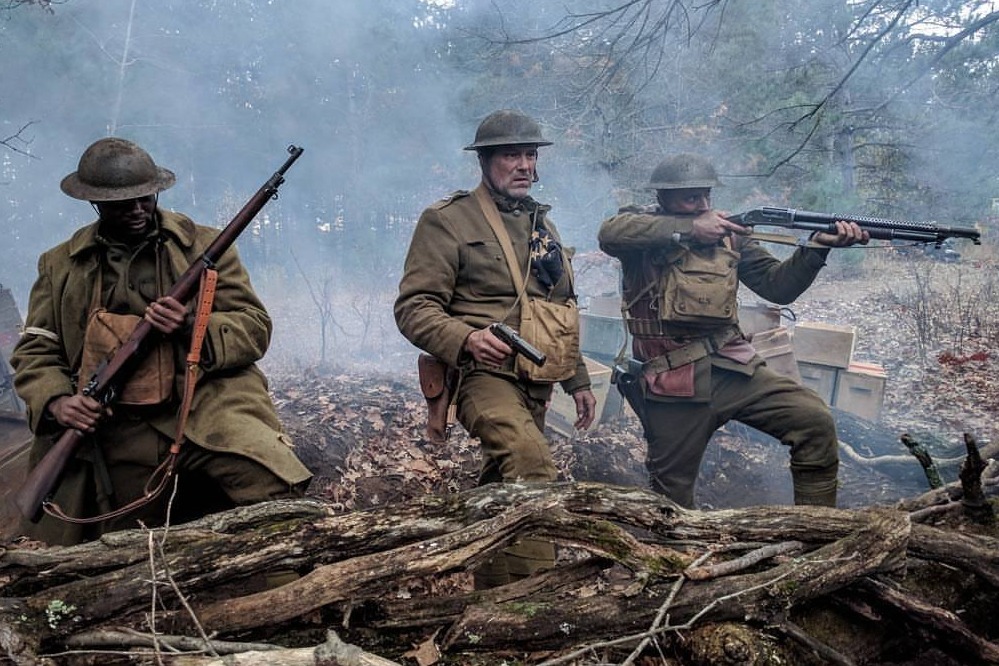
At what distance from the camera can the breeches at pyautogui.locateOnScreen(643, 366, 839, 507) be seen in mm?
4059

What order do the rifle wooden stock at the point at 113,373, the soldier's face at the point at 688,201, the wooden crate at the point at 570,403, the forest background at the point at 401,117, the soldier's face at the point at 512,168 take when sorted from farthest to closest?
the forest background at the point at 401,117
the wooden crate at the point at 570,403
the soldier's face at the point at 688,201
the soldier's face at the point at 512,168
the rifle wooden stock at the point at 113,373

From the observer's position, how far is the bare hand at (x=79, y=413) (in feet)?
9.90

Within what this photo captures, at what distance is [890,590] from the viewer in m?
2.10

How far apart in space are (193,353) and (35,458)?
3.42 ft

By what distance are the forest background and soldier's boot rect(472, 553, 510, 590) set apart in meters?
8.99

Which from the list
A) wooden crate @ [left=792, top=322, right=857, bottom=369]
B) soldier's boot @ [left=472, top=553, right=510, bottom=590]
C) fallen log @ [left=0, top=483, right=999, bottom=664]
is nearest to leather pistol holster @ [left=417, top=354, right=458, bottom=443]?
soldier's boot @ [left=472, top=553, right=510, bottom=590]

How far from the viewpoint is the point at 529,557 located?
310 cm

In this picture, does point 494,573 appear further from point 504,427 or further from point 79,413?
point 79,413

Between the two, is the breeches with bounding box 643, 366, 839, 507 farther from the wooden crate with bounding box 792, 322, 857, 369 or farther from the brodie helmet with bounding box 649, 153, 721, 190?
the wooden crate with bounding box 792, 322, 857, 369

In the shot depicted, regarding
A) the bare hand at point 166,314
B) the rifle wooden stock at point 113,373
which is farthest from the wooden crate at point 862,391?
the bare hand at point 166,314

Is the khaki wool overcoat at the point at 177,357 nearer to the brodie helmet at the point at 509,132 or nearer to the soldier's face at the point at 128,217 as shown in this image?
the soldier's face at the point at 128,217

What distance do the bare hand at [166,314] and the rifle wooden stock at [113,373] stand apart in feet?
0.15

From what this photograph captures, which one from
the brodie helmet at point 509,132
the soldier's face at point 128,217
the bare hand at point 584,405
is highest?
the brodie helmet at point 509,132

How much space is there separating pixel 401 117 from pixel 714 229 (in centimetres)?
1566
